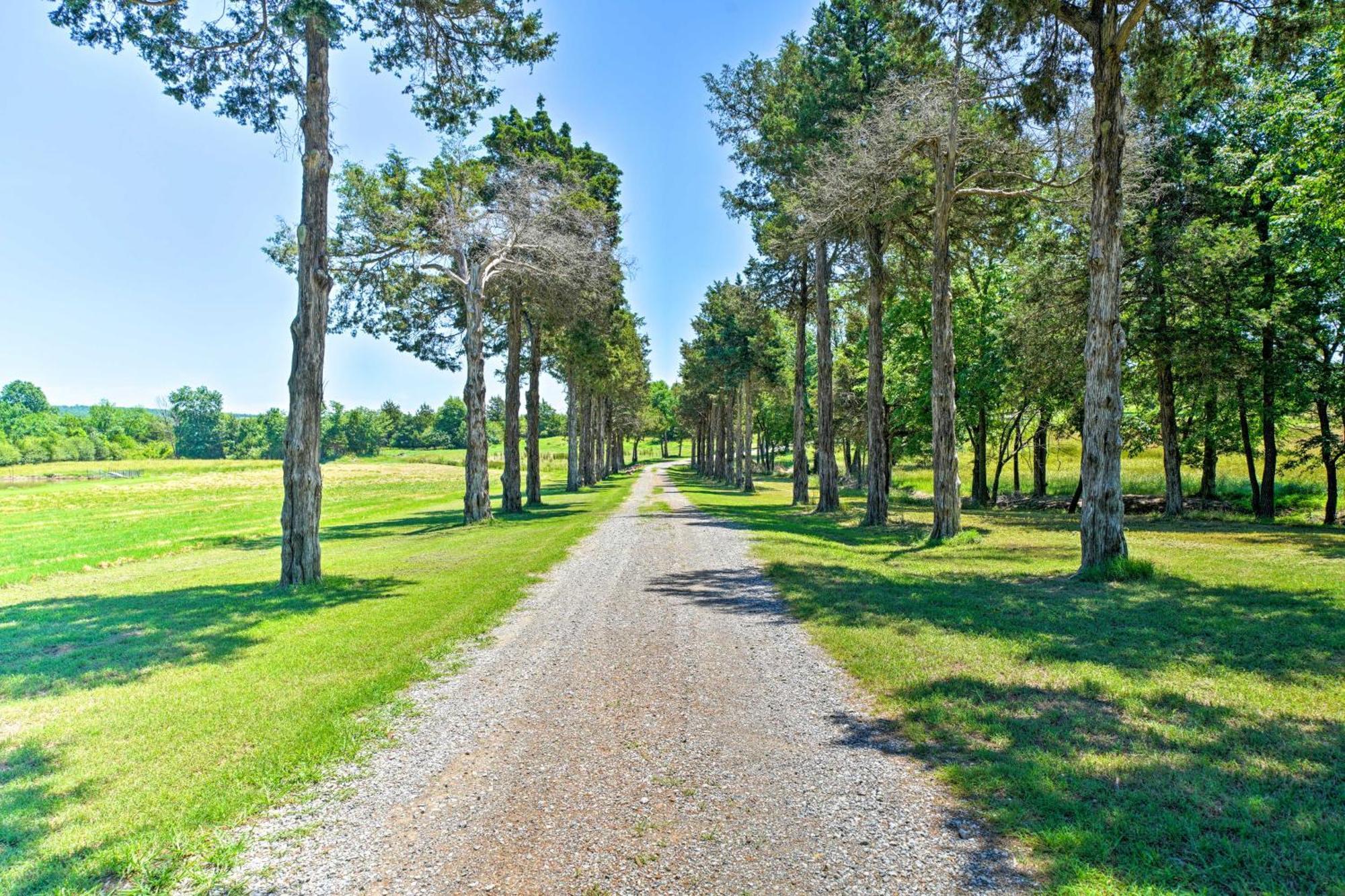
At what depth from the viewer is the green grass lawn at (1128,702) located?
3195 mm

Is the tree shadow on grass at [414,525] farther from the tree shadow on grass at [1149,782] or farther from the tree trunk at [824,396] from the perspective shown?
the tree shadow on grass at [1149,782]

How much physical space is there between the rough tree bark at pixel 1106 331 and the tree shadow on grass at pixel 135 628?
11.2 m

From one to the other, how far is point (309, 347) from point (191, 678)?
6.29 m

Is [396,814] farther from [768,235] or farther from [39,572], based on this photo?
[768,235]

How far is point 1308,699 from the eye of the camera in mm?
5020

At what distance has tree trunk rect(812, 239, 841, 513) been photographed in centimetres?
2362

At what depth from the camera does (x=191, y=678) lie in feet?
20.1

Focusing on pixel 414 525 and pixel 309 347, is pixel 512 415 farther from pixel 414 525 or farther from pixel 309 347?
pixel 309 347

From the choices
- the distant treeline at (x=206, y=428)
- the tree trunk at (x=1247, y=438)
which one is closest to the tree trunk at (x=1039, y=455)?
the tree trunk at (x=1247, y=438)

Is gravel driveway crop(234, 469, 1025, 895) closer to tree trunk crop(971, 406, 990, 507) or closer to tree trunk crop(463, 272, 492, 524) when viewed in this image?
tree trunk crop(463, 272, 492, 524)

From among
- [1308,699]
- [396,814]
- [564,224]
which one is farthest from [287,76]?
[1308,699]

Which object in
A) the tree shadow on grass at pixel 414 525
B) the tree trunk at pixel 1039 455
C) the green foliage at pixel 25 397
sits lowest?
the tree shadow on grass at pixel 414 525

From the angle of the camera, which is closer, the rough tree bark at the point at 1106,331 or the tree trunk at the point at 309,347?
the rough tree bark at the point at 1106,331

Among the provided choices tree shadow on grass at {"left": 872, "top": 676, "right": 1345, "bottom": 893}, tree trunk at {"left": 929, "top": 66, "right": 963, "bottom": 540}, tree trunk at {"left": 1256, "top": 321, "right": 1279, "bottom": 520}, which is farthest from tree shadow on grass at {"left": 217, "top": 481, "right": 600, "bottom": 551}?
tree trunk at {"left": 1256, "top": 321, "right": 1279, "bottom": 520}
